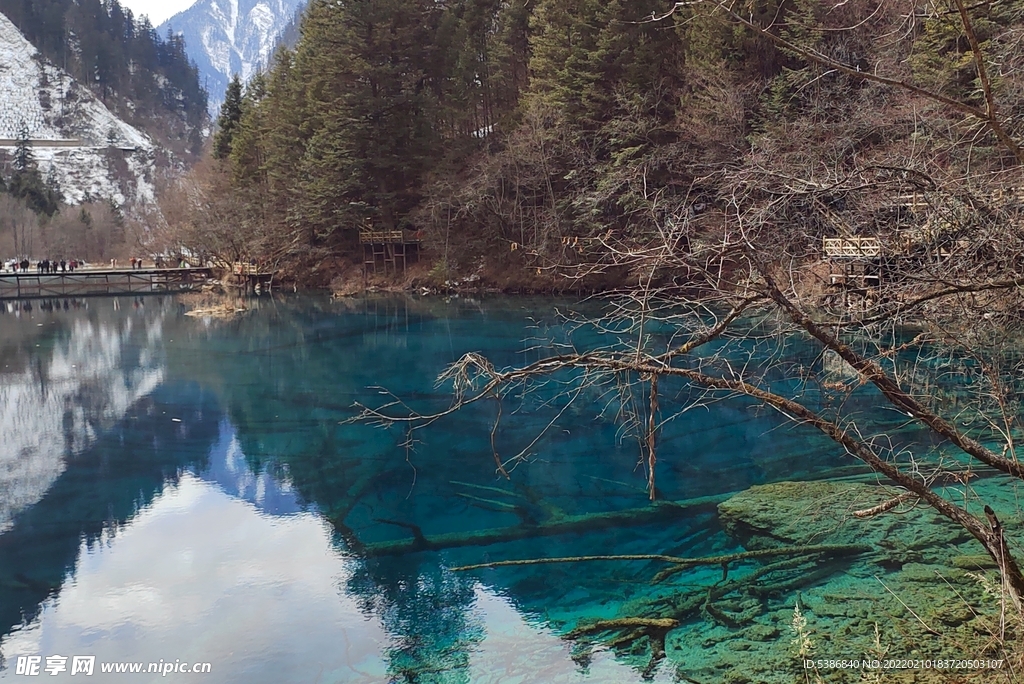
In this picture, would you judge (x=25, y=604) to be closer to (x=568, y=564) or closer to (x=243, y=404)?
(x=568, y=564)

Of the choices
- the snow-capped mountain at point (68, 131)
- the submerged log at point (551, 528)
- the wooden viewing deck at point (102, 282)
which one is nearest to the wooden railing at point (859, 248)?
the submerged log at point (551, 528)

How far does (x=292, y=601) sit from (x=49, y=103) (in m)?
106

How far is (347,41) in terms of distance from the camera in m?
34.2

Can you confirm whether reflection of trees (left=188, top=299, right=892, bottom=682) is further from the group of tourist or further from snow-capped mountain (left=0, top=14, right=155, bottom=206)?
snow-capped mountain (left=0, top=14, right=155, bottom=206)

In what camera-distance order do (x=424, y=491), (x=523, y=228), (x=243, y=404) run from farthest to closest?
(x=523, y=228), (x=243, y=404), (x=424, y=491)

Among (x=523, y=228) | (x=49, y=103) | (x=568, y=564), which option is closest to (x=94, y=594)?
(x=568, y=564)

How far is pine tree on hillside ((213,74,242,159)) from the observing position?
161 feet

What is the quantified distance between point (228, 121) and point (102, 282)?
12112 millimetres

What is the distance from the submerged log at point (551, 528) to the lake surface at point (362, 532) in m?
0.04

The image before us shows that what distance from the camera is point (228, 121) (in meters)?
49.2

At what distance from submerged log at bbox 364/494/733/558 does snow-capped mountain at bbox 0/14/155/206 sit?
83.6 meters

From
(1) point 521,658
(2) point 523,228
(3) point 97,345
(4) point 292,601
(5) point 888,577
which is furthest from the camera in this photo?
(2) point 523,228

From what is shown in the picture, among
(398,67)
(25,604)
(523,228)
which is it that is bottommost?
(25,604)

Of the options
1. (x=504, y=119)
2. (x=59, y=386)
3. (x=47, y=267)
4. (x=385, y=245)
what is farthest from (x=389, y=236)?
(x=47, y=267)
